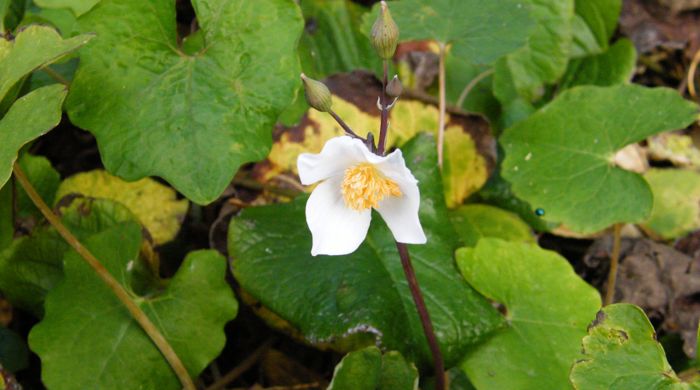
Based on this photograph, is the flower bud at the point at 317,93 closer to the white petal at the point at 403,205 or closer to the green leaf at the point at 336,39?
the white petal at the point at 403,205

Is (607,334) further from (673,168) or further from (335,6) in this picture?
(335,6)

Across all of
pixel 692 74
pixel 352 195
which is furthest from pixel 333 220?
pixel 692 74

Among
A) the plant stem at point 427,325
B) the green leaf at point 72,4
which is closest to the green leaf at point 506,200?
the plant stem at point 427,325

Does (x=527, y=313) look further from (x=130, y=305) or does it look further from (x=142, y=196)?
(x=142, y=196)

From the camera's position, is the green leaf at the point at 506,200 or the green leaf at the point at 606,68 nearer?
the green leaf at the point at 506,200

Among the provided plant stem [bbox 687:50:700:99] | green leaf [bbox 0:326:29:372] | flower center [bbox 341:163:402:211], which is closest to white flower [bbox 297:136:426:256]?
flower center [bbox 341:163:402:211]

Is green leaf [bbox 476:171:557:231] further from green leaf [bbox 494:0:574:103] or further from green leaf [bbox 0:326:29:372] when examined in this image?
green leaf [bbox 0:326:29:372]
